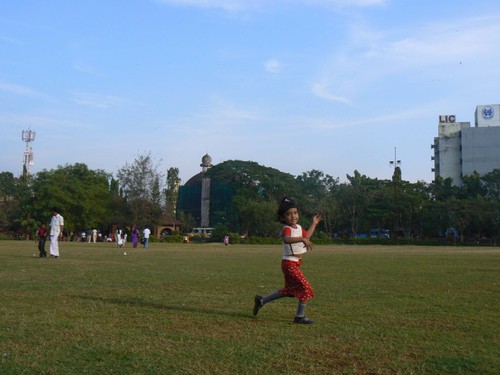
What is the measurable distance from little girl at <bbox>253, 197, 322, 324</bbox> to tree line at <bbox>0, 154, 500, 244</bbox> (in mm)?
60263

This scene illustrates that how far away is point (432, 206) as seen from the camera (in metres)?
68.3

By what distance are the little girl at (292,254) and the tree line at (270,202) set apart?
60.3 m

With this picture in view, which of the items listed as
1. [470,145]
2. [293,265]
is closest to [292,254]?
[293,265]

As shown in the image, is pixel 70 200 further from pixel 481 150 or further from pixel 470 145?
pixel 481 150

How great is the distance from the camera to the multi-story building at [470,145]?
3536 inches

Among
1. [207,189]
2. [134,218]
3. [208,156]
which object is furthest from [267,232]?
[208,156]

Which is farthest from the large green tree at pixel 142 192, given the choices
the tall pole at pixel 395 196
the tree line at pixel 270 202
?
the tall pole at pixel 395 196

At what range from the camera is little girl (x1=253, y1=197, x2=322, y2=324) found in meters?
7.30

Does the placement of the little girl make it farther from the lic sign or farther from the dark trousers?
the lic sign

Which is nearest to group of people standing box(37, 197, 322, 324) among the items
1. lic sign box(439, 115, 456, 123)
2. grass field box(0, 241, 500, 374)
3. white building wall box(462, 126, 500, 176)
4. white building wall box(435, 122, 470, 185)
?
grass field box(0, 241, 500, 374)

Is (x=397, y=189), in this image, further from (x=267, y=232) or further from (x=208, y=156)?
(x=208, y=156)

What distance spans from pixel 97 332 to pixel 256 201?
67.6 m

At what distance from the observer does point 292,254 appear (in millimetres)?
7500

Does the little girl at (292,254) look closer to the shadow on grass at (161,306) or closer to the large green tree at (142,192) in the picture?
the shadow on grass at (161,306)
